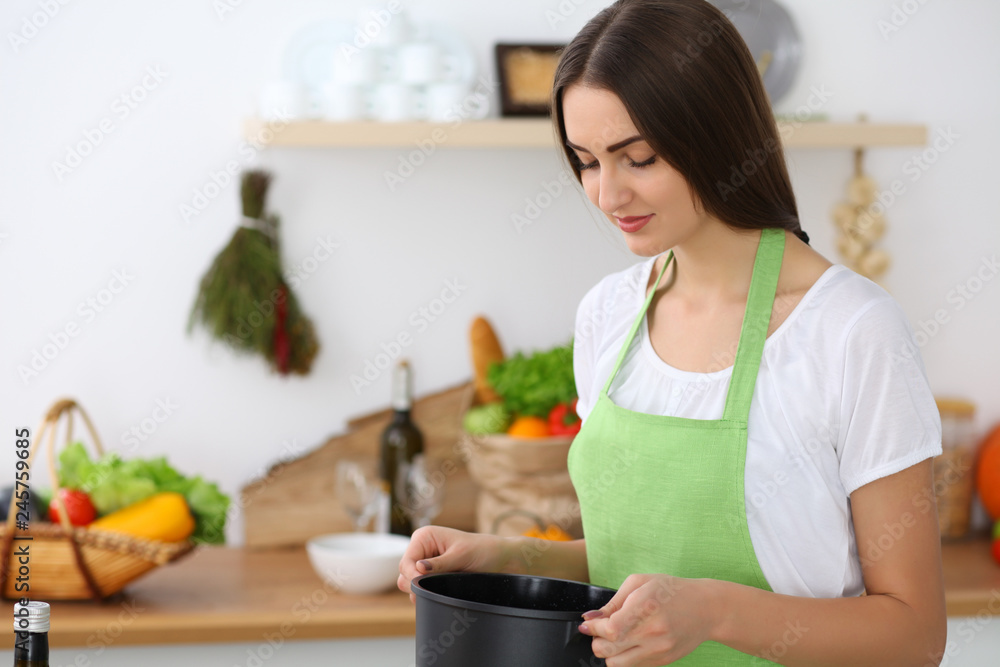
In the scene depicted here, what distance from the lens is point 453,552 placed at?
2.96 ft

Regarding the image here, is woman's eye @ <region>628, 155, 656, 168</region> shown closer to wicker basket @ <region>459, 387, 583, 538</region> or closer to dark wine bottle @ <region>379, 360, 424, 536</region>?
wicker basket @ <region>459, 387, 583, 538</region>

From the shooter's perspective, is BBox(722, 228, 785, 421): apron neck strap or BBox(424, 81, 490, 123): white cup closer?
BBox(722, 228, 785, 421): apron neck strap

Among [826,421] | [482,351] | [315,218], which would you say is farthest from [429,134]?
[826,421]

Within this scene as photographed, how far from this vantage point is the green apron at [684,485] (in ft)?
2.86

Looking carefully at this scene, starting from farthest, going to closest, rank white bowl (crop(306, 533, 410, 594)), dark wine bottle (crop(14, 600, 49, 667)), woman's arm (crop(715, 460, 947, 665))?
white bowl (crop(306, 533, 410, 594)) → woman's arm (crop(715, 460, 947, 665)) → dark wine bottle (crop(14, 600, 49, 667))

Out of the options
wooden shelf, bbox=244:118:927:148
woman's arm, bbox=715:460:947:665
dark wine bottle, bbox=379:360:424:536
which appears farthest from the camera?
dark wine bottle, bbox=379:360:424:536

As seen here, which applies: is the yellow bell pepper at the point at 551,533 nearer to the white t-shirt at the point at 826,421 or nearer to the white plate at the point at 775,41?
the white t-shirt at the point at 826,421

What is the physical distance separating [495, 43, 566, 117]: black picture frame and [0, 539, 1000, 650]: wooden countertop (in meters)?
0.95

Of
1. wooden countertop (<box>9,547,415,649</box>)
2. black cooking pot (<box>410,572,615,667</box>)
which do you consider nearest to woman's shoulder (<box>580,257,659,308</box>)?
black cooking pot (<box>410,572,615,667</box>)

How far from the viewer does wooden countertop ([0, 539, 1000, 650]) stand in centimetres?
147

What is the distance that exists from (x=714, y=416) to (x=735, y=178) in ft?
0.74

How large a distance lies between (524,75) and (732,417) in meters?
1.16

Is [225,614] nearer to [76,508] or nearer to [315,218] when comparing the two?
[76,508]

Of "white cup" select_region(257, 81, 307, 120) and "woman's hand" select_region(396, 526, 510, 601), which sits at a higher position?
"white cup" select_region(257, 81, 307, 120)
